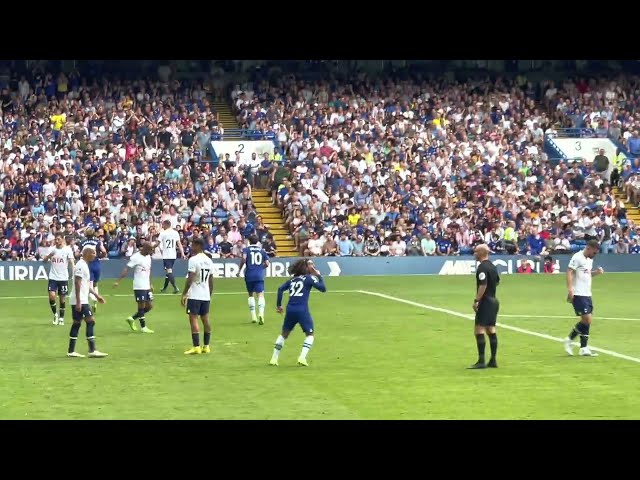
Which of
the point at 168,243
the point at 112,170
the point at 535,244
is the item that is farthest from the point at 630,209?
the point at 168,243

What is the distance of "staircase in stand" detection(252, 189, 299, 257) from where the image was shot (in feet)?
150

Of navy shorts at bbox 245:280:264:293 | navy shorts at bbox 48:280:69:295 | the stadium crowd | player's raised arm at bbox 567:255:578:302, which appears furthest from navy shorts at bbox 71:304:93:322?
the stadium crowd

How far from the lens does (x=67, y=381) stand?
18656 millimetres

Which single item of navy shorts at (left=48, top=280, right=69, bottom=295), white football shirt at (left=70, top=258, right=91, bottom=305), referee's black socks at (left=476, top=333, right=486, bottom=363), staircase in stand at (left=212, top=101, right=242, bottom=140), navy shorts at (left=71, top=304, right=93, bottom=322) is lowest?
referee's black socks at (left=476, top=333, right=486, bottom=363)

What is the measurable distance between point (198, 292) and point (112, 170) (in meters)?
25.3

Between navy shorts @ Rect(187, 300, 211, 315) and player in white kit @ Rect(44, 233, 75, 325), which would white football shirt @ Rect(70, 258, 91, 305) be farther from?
player in white kit @ Rect(44, 233, 75, 325)

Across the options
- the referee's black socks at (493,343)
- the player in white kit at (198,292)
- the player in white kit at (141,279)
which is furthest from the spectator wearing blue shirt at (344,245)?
the referee's black socks at (493,343)

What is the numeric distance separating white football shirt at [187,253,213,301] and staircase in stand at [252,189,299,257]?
75.2 ft

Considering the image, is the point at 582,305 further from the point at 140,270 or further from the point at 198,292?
the point at 140,270

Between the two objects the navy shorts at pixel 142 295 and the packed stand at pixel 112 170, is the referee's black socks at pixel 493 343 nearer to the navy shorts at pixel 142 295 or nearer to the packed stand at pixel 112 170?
the navy shorts at pixel 142 295

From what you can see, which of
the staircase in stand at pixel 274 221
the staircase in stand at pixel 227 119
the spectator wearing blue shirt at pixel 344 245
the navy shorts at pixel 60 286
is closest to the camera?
the navy shorts at pixel 60 286

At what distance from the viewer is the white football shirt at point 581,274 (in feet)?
69.9

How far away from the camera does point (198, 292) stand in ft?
72.5

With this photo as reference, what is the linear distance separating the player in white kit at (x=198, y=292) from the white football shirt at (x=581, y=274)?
6.75 meters
